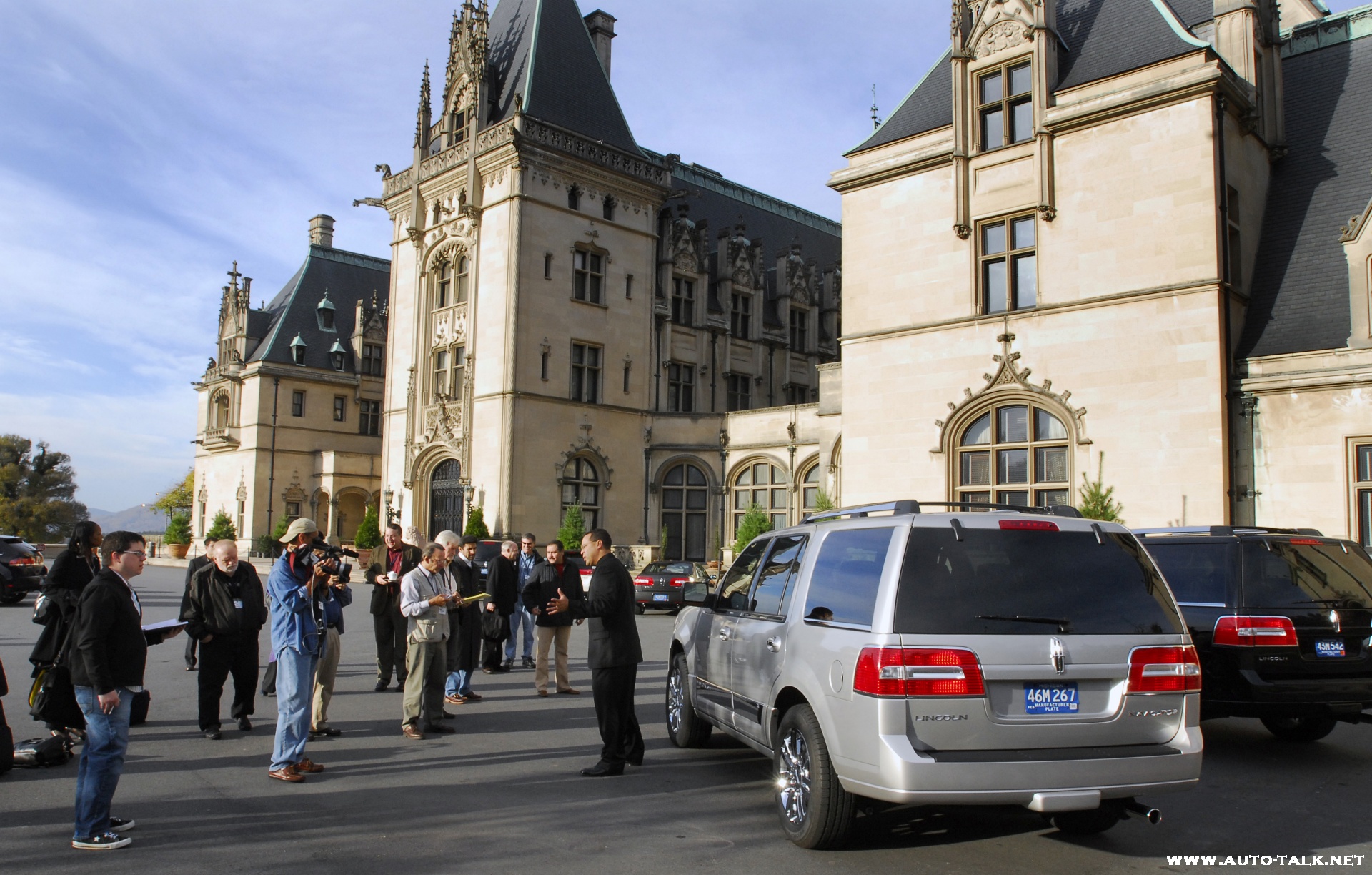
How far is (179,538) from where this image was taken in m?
56.0

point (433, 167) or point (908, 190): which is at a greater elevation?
point (433, 167)

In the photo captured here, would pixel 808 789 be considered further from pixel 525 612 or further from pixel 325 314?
pixel 325 314

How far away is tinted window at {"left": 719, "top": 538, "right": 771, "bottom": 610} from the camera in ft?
25.9

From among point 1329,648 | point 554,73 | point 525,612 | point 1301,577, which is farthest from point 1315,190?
point 554,73

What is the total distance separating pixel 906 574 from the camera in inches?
220

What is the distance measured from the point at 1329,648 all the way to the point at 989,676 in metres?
4.59

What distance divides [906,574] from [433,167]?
1421 inches

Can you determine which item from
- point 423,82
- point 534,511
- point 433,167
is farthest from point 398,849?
point 423,82

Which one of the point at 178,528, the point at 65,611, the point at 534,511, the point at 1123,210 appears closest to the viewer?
the point at 65,611

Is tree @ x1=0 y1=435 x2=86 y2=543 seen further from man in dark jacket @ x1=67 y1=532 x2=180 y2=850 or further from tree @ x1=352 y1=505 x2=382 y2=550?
man in dark jacket @ x1=67 y1=532 x2=180 y2=850

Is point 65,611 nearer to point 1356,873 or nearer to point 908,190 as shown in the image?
point 1356,873

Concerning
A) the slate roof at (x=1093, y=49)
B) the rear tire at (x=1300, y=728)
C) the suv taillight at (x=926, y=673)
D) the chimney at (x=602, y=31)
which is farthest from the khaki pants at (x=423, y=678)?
the chimney at (x=602, y=31)

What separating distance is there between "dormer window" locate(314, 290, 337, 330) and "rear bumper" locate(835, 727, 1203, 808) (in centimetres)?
5455

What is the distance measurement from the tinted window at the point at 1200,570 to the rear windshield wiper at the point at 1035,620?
3415 mm
